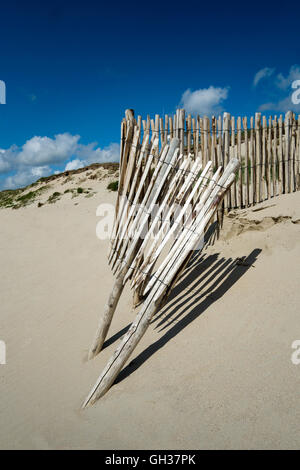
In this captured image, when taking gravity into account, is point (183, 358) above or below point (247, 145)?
below

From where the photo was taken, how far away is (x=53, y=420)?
2467 millimetres

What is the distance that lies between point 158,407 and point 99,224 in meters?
6.11

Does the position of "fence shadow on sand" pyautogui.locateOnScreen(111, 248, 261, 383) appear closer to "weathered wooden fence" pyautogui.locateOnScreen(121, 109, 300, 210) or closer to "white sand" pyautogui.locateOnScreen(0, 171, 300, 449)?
"white sand" pyautogui.locateOnScreen(0, 171, 300, 449)

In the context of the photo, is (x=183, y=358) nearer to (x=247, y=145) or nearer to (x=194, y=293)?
(x=194, y=293)

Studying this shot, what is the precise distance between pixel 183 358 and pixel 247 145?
14.2 ft

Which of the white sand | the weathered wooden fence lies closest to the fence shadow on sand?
the white sand

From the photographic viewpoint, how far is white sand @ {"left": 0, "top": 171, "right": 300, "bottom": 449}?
2.13 metres

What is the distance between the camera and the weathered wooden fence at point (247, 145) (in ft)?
17.4

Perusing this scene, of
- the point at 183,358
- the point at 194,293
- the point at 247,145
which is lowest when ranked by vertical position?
the point at 183,358

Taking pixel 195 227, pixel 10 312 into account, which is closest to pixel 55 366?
pixel 10 312

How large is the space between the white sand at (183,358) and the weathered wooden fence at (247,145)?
726 millimetres

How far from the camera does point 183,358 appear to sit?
2.80m

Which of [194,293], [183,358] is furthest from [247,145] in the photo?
[183,358]
